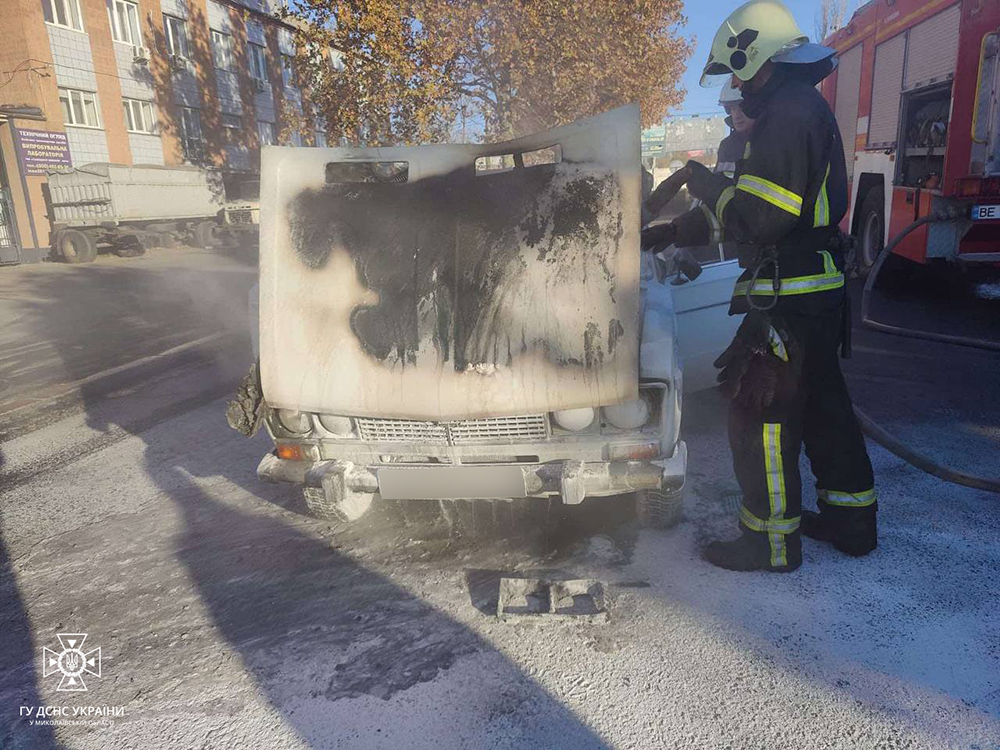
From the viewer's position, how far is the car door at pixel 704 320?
4.18 meters

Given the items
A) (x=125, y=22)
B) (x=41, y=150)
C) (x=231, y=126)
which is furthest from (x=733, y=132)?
(x=231, y=126)

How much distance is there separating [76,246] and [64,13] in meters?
7.63

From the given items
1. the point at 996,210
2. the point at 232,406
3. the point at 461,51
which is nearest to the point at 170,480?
the point at 232,406

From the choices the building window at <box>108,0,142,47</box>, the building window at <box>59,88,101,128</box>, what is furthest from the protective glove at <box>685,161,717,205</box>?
the building window at <box>108,0,142,47</box>

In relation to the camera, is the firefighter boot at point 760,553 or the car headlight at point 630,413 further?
the firefighter boot at point 760,553

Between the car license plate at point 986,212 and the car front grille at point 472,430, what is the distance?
6.06 meters

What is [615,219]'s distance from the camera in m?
2.85

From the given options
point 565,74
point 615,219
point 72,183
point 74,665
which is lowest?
point 74,665

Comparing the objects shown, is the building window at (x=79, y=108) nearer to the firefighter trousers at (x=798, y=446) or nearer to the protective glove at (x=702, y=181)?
the protective glove at (x=702, y=181)

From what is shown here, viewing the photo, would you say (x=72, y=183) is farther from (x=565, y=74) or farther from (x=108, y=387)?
(x=108, y=387)

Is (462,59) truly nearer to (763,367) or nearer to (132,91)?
(763,367)

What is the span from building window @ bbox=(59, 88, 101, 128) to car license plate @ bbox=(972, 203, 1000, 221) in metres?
22.8

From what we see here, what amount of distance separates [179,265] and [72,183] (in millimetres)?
4367

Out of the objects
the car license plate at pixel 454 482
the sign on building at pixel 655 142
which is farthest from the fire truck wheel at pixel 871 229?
the sign on building at pixel 655 142
